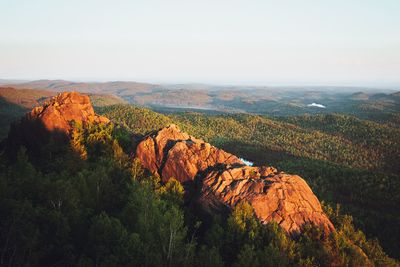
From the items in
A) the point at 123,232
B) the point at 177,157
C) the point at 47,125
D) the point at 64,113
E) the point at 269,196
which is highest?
the point at 64,113

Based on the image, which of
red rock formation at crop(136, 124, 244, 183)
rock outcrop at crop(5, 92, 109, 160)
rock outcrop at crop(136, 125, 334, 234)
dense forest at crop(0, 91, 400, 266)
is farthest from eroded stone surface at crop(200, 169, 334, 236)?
rock outcrop at crop(5, 92, 109, 160)

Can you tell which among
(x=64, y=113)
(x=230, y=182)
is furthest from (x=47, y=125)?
(x=230, y=182)

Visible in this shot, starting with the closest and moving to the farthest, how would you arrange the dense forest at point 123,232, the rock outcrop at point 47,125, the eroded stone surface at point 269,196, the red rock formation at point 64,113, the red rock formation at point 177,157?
the dense forest at point 123,232 < the eroded stone surface at point 269,196 < the red rock formation at point 177,157 < the rock outcrop at point 47,125 < the red rock formation at point 64,113

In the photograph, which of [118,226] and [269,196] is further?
[269,196]

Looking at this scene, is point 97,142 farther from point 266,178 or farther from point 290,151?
point 290,151

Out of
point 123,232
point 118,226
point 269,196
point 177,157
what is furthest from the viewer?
point 177,157

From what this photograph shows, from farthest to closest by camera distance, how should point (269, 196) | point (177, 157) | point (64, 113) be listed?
point (64, 113) → point (177, 157) → point (269, 196)

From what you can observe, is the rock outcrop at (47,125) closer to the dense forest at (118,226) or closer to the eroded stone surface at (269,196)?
the dense forest at (118,226)

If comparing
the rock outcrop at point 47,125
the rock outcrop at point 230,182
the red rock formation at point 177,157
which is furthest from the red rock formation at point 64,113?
the rock outcrop at point 230,182

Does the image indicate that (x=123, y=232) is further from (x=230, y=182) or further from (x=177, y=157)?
(x=177, y=157)

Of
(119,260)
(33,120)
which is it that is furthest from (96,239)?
(33,120)
